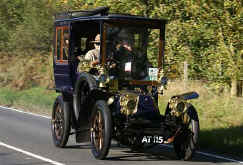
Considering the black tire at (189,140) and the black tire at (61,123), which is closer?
the black tire at (189,140)

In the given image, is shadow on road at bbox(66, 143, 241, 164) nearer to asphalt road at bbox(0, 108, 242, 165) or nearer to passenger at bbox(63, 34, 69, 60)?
asphalt road at bbox(0, 108, 242, 165)

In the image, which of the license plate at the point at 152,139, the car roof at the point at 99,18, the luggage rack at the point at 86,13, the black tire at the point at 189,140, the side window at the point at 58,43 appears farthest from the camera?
the side window at the point at 58,43

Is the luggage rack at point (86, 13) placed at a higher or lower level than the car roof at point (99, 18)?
higher

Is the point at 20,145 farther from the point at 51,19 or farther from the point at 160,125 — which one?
the point at 51,19

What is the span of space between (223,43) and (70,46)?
20.4 feet

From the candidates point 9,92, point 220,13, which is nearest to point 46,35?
point 9,92

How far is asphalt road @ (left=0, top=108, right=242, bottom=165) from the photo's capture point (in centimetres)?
1033

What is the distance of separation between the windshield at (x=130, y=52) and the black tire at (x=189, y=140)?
1.09 metres

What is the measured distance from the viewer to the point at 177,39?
19453 mm

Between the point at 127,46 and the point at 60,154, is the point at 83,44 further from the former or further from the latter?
the point at 60,154

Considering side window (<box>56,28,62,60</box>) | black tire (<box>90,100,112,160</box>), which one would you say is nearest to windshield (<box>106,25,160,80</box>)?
black tire (<box>90,100,112,160</box>)

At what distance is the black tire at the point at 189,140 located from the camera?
33.7ft

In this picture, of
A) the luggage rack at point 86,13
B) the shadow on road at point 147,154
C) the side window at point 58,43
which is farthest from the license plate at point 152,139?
the side window at point 58,43

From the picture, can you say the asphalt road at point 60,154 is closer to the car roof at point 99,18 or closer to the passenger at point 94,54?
the passenger at point 94,54
